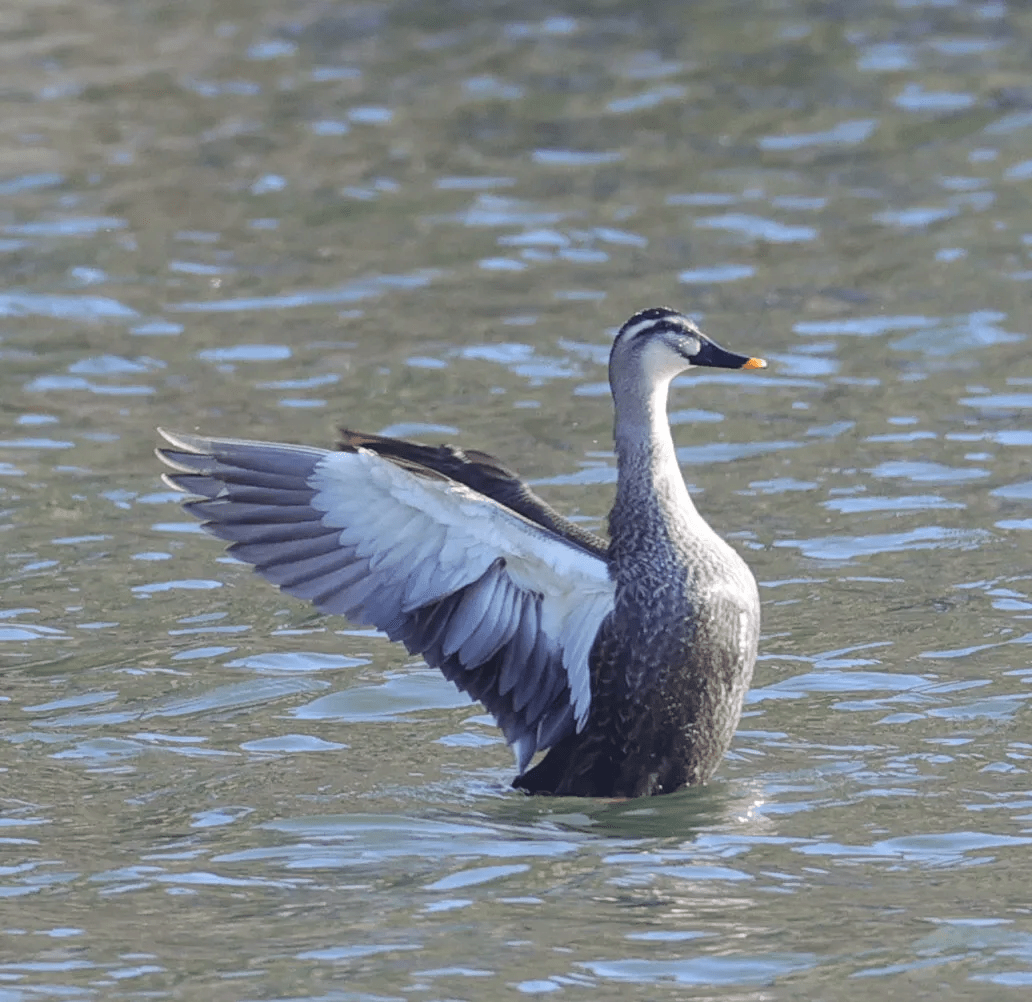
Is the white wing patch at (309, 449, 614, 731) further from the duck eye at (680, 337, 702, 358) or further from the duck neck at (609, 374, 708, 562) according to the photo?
the duck eye at (680, 337, 702, 358)

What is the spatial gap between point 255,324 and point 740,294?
2716mm

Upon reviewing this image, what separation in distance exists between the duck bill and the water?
3.88 ft

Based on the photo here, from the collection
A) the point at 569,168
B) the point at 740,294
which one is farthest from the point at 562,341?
the point at 569,168

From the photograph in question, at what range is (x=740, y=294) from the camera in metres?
12.6

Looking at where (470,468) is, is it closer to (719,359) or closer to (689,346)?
(689,346)

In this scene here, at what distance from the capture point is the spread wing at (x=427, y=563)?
667cm

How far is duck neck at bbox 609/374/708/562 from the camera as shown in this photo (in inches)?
276

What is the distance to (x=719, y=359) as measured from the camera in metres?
7.58


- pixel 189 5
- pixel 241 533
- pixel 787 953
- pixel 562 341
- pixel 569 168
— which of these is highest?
pixel 189 5

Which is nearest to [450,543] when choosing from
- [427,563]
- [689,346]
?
[427,563]

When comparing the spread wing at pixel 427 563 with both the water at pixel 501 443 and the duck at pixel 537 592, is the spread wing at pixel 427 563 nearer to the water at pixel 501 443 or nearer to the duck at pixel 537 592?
the duck at pixel 537 592

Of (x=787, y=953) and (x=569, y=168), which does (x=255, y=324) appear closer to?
(x=569, y=168)

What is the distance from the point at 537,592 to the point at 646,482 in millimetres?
549

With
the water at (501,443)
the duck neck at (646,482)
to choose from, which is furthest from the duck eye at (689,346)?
the water at (501,443)
